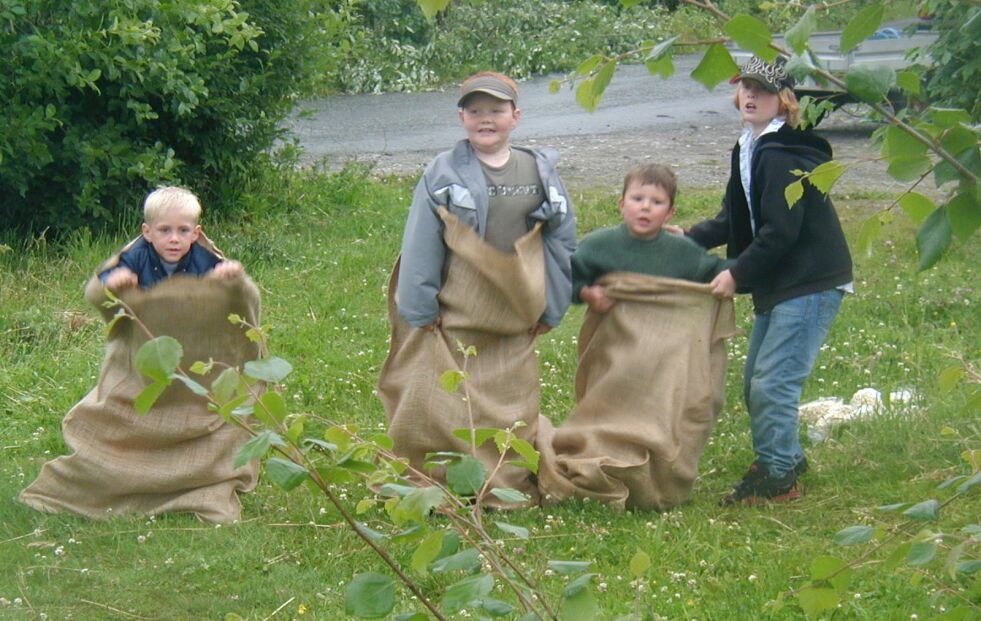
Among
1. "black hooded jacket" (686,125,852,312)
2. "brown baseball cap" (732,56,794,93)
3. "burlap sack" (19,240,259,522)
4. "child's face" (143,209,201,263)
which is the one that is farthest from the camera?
"burlap sack" (19,240,259,522)

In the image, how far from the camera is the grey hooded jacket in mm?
5316

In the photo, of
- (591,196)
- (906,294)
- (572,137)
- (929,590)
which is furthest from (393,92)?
(929,590)

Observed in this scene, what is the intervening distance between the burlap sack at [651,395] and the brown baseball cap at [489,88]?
0.83 metres

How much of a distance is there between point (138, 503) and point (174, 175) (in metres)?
4.22

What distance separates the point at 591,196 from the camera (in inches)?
438

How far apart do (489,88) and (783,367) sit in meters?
1.57

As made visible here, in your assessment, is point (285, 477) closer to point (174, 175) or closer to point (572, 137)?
point (174, 175)

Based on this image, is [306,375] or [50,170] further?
[50,170]

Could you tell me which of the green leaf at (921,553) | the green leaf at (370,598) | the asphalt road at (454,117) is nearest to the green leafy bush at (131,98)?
the asphalt road at (454,117)

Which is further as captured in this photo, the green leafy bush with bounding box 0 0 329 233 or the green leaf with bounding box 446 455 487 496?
the green leafy bush with bounding box 0 0 329 233

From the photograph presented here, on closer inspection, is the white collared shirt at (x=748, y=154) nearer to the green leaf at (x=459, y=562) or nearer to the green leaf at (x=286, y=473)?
the green leaf at (x=459, y=562)

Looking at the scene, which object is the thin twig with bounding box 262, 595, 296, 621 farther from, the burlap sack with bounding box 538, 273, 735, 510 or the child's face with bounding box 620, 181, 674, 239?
the child's face with bounding box 620, 181, 674, 239

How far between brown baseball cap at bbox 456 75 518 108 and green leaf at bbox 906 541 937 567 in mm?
3348

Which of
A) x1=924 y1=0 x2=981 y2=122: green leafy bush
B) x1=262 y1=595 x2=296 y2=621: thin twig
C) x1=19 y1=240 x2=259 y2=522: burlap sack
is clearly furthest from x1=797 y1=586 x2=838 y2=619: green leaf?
x1=924 y1=0 x2=981 y2=122: green leafy bush
